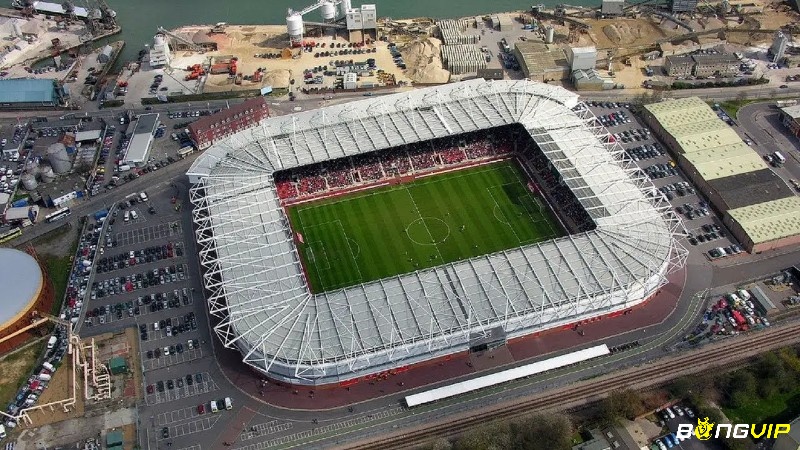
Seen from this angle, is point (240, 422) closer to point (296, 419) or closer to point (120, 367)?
point (296, 419)

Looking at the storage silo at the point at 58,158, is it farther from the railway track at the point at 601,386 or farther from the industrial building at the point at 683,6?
the industrial building at the point at 683,6

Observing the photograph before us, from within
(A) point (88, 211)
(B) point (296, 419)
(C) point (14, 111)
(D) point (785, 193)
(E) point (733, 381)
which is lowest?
(E) point (733, 381)

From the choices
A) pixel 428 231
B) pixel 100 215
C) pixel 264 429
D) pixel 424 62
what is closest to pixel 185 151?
pixel 100 215

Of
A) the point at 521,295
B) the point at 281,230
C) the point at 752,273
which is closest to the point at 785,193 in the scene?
the point at 752,273

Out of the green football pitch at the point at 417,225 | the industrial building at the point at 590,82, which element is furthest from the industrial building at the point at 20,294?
the industrial building at the point at 590,82

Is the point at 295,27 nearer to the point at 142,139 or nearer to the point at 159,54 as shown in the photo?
the point at 159,54

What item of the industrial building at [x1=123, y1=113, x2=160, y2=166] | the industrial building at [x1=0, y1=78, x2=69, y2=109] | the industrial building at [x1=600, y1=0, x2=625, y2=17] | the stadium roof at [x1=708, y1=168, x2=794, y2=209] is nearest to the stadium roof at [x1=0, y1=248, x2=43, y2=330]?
the industrial building at [x1=123, y1=113, x2=160, y2=166]

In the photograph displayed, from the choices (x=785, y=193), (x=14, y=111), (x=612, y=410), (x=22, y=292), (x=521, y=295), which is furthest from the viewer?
(x=14, y=111)
